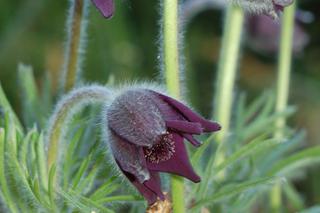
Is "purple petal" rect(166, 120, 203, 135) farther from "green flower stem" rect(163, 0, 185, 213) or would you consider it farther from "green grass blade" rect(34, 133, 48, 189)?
"green grass blade" rect(34, 133, 48, 189)

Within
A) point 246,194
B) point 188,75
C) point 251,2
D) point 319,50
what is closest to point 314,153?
point 246,194

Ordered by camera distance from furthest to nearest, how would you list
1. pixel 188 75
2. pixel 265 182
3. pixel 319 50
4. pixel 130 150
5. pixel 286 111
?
pixel 319 50, pixel 188 75, pixel 286 111, pixel 265 182, pixel 130 150

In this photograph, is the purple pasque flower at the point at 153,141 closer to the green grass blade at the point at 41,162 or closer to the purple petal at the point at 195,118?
the purple petal at the point at 195,118

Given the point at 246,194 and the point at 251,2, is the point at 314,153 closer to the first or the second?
the point at 246,194

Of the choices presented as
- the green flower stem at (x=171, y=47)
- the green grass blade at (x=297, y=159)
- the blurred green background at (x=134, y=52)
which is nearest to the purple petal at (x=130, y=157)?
the green flower stem at (x=171, y=47)

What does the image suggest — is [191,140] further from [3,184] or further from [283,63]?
[283,63]

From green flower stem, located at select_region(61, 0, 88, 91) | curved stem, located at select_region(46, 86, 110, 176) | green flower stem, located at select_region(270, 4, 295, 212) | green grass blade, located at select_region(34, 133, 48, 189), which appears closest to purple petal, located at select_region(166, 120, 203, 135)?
curved stem, located at select_region(46, 86, 110, 176)
